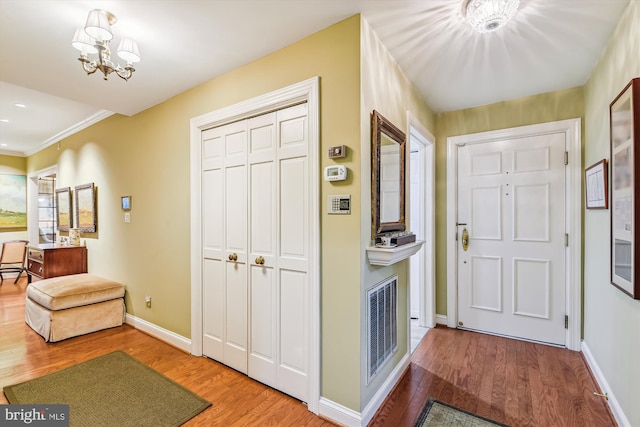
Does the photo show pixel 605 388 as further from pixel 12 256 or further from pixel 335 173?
pixel 12 256

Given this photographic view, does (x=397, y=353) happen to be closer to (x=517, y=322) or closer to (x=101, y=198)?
(x=517, y=322)

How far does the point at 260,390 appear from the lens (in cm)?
212

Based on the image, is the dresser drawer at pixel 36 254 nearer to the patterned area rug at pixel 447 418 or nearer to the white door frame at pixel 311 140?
the white door frame at pixel 311 140

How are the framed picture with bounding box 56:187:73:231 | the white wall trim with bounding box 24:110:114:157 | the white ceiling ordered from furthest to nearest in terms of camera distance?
the framed picture with bounding box 56:187:73:231
the white wall trim with bounding box 24:110:114:157
the white ceiling

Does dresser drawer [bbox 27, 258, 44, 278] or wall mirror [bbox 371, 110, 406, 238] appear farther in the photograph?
dresser drawer [bbox 27, 258, 44, 278]

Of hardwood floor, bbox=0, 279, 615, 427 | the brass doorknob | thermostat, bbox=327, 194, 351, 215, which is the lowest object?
hardwood floor, bbox=0, 279, 615, 427

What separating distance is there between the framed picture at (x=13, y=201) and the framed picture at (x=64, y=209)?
2019 mm

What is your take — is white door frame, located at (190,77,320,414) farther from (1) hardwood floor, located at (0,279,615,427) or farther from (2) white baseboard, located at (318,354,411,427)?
(1) hardwood floor, located at (0,279,615,427)

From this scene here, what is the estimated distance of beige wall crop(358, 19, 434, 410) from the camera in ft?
5.73

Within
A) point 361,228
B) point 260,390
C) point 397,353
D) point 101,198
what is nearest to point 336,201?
point 361,228

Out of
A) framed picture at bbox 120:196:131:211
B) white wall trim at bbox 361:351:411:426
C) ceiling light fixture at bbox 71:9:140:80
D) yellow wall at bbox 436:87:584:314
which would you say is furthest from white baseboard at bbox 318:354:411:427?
framed picture at bbox 120:196:131:211

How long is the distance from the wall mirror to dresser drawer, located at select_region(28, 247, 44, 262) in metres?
4.60

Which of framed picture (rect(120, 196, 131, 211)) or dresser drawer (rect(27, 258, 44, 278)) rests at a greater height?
framed picture (rect(120, 196, 131, 211))

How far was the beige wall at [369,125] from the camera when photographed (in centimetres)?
175
